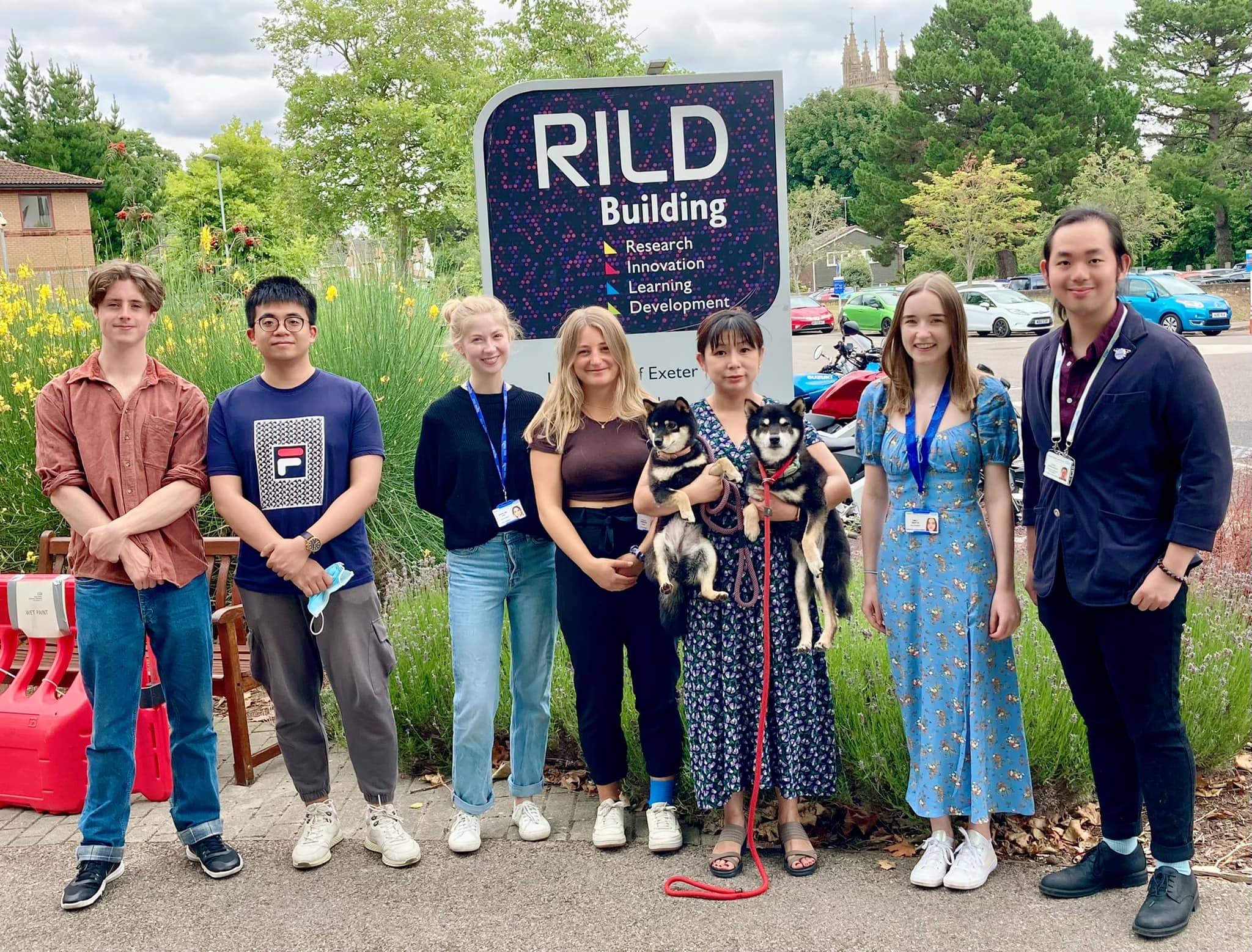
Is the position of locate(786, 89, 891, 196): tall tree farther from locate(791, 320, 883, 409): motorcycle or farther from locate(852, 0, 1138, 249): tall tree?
locate(791, 320, 883, 409): motorcycle

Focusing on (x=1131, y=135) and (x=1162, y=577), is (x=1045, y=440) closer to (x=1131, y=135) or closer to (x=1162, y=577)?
(x=1162, y=577)

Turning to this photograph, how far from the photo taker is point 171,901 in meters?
3.53

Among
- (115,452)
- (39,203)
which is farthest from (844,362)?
(39,203)

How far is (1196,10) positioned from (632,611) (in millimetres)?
54629

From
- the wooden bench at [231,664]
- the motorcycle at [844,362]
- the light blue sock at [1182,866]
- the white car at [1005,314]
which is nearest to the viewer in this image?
the light blue sock at [1182,866]

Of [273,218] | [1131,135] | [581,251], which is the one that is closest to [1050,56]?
[1131,135]

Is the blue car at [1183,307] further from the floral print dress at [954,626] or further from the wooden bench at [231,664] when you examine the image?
the wooden bench at [231,664]

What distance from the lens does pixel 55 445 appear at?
11.5 ft

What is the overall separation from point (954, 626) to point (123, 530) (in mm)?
2749

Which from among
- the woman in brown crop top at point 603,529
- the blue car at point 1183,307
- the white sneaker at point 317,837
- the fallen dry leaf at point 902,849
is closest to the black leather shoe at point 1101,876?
the fallen dry leaf at point 902,849

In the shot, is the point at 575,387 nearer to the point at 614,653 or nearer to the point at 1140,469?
the point at 614,653

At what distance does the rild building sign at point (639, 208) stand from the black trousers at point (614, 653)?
1.38 m

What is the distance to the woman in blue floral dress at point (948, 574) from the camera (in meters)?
3.21

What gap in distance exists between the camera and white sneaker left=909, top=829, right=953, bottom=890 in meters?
3.32
